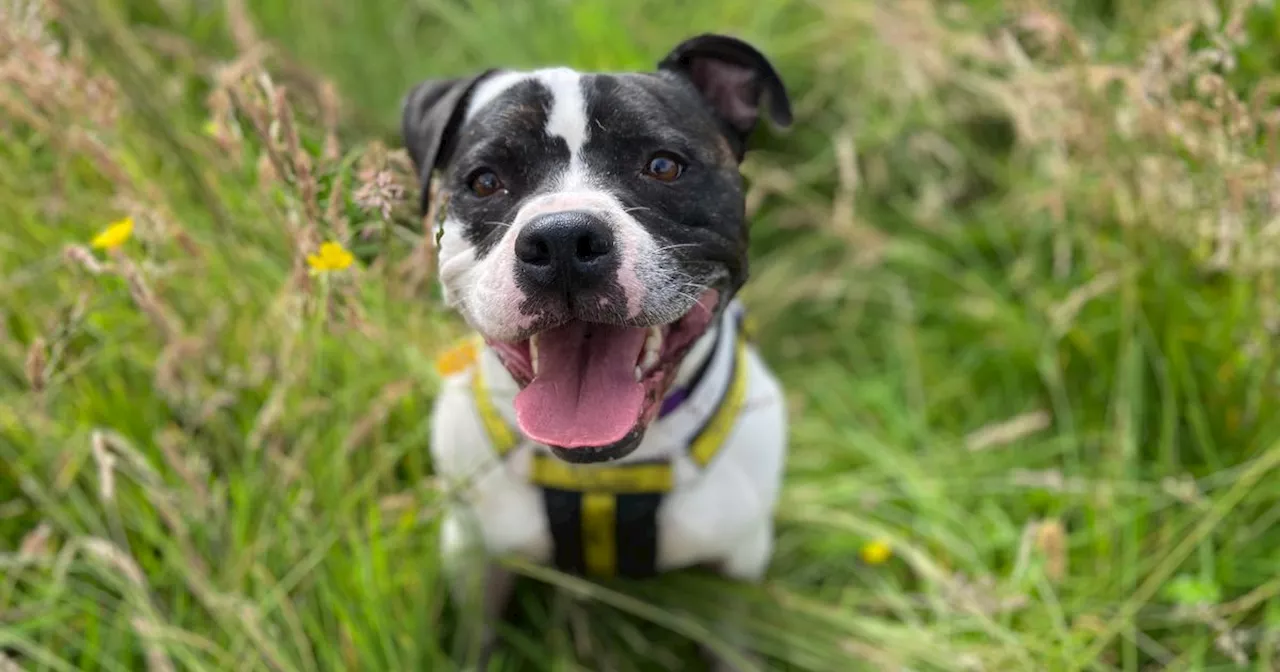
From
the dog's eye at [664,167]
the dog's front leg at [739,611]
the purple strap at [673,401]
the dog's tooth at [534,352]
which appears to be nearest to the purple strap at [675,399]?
the purple strap at [673,401]

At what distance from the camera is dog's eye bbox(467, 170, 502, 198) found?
1919mm

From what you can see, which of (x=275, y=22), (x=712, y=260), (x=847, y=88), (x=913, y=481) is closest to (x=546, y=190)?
(x=712, y=260)

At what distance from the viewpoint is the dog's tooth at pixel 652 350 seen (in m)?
1.88

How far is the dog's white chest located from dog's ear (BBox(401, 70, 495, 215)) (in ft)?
1.28

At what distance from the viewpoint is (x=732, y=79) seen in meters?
2.09

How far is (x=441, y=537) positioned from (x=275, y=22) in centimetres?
244

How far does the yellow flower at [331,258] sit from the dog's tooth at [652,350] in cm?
55

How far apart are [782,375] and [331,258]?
199cm

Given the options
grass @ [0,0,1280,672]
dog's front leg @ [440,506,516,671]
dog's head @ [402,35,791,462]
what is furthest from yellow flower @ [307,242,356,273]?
dog's front leg @ [440,506,516,671]

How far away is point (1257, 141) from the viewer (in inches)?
95.0

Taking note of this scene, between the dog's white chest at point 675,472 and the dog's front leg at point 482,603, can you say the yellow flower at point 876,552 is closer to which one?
the dog's white chest at point 675,472

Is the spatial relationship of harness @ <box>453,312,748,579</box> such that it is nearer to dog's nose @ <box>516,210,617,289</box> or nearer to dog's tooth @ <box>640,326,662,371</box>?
dog's tooth @ <box>640,326,662,371</box>

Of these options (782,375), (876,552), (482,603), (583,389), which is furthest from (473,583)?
(782,375)

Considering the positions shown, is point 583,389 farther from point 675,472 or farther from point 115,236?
point 115,236
